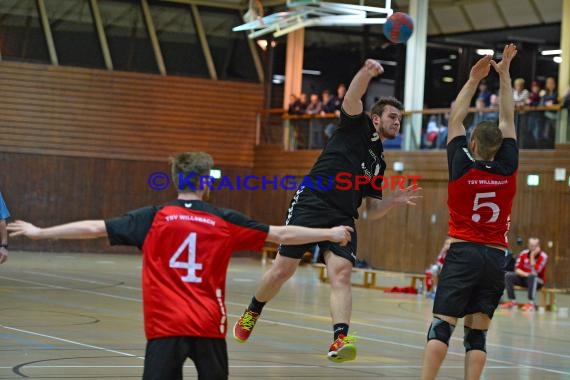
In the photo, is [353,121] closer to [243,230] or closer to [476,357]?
[476,357]

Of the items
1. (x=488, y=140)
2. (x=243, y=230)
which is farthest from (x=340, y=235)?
(x=488, y=140)

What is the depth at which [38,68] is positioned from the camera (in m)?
32.5

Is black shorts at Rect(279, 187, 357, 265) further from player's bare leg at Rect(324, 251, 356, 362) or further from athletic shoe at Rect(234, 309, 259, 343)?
athletic shoe at Rect(234, 309, 259, 343)

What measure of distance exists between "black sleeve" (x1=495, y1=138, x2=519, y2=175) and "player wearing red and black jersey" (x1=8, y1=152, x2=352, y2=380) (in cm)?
252

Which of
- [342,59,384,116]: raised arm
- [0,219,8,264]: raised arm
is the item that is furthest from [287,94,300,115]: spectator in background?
[342,59,384,116]: raised arm

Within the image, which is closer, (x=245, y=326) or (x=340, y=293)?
(x=340, y=293)

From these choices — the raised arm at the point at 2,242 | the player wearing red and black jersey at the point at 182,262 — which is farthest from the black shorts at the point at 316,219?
the raised arm at the point at 2,242

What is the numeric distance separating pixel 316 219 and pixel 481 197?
1.66m

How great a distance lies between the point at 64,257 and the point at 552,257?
13420 mm

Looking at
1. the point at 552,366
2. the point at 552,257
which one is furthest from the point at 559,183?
the point at 552,366

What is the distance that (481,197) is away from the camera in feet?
24.8

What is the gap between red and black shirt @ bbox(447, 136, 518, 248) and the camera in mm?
7551

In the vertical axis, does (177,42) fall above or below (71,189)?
above

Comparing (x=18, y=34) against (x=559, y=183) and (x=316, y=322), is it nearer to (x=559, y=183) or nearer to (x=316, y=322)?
(x=559, y=183)
